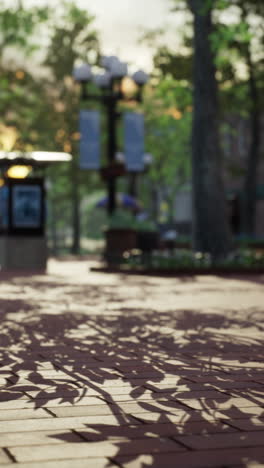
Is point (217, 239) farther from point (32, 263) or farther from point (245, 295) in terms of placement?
point (245, 295)

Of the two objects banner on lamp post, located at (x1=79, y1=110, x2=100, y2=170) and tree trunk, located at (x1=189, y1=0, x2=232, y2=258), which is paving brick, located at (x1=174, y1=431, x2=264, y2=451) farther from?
banner on lamp post, located at (x1=79, y1=110, x2=100, y2=170)

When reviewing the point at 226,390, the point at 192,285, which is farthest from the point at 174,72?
the point at 226,390

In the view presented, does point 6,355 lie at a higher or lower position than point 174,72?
lower

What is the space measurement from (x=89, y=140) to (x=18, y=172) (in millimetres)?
2626

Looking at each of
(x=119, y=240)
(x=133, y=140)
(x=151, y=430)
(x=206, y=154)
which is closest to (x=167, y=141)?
(x=133, y=140)

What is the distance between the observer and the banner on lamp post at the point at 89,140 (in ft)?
95.1

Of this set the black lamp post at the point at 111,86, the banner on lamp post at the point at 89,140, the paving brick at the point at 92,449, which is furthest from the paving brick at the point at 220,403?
the banner on lamp post at the point at 89,140

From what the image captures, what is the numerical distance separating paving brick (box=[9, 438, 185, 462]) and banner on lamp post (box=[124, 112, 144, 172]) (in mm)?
24912

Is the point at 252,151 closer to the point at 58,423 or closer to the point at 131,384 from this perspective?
the point at 131,384

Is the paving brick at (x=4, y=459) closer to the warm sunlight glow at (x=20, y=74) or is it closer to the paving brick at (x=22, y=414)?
the paving brick at (x=22, y=414)

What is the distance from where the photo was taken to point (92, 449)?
5.00m

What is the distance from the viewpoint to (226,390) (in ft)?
22.7

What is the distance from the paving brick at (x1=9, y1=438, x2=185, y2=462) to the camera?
15.8 feet

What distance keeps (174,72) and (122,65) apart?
10384 millimetres
